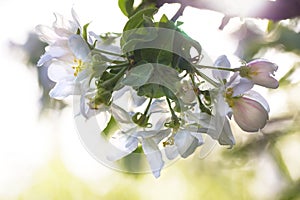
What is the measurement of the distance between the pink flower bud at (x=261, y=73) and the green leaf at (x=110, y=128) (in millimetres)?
101

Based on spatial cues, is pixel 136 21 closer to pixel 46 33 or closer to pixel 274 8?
pixel 46 33

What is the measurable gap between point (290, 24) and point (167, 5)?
29 cm

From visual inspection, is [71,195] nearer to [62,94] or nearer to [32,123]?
[32,123]

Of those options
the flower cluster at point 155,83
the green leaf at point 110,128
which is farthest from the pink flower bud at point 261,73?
the green leaf at point 110,128

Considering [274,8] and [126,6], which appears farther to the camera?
[274,8]

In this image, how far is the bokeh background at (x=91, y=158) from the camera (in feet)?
2.50

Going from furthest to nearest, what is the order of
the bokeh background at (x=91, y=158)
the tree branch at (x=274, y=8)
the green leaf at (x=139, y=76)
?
the bokeh background at (x=91, y=158), the tree branch at (x=274, y=8), the green leaf at (x=139, y=76)

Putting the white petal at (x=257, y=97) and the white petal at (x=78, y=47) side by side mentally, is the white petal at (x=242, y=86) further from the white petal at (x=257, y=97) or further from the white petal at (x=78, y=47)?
the white petal at (x=78, y=47)

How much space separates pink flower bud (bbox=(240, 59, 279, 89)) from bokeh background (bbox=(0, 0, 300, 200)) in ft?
0.58

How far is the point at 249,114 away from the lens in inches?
15.4

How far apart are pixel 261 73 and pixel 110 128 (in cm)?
12

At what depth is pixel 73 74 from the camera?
1.28 feet

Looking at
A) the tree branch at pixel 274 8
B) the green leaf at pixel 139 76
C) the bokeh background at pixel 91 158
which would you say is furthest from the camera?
the bokeh background at pixel 91 158

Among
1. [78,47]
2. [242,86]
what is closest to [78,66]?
[78,47]
